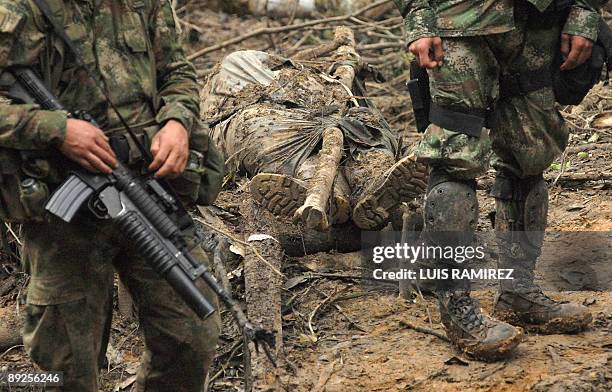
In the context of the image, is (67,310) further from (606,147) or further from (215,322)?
(606,147)

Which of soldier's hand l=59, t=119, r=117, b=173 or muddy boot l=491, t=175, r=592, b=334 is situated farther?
muddy boot l=491, t=175, r=592, b=334

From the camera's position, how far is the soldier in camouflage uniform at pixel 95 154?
2777 mm

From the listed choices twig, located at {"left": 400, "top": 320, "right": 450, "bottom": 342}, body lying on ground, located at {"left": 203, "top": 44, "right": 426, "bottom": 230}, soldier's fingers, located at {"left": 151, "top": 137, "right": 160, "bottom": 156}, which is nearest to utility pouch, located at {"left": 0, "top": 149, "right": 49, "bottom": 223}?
soldier's fingers, located at {"left": 151, "top": 137, "right": 160, "bottom": 156}

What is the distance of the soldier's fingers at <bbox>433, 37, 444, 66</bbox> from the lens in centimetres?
369

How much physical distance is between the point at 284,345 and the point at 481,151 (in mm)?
1196

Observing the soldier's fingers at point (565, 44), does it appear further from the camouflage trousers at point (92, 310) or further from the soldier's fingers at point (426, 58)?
the camouflage trousers at point (92, 310)

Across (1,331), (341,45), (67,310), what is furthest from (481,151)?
(341,45)

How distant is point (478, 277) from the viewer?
4.59m

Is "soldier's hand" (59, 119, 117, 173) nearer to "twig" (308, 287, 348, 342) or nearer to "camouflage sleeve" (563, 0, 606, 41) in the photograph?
"twig" (308, 287, 348, 342)

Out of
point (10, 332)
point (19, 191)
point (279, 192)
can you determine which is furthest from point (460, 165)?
point (10, 332)

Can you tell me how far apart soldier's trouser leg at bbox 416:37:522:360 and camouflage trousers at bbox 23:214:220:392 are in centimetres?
113

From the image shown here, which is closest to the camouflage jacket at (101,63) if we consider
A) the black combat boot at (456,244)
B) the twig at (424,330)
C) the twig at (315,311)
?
the black combat boot at (456,244)

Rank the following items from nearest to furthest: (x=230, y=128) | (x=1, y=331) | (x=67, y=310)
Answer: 1. (x=67, y=310)
2. (x=1, y=331)
3. (x=230, y=128)

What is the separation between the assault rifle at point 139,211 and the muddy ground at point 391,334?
99 cm
